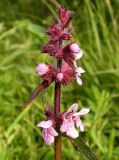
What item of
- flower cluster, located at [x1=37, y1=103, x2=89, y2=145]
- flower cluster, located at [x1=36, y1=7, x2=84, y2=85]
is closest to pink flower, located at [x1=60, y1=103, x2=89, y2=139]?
flower cluster, located at [x1=37, y1=103, x2=89, y2=145]

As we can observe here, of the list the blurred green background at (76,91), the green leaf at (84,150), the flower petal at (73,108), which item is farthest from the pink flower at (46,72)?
the blurred green background at (76,91)

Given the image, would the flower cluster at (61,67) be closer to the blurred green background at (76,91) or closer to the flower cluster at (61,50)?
the flower cluster at (61,50)

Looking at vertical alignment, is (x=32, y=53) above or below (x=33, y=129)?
above

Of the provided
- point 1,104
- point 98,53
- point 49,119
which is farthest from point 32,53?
point 49,119

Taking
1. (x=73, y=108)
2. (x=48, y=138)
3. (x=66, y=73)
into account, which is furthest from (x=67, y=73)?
(x=48, y=138)

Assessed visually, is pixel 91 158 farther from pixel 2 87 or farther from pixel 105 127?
pixel 2 87

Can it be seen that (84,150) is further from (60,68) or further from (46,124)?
(60,68)
